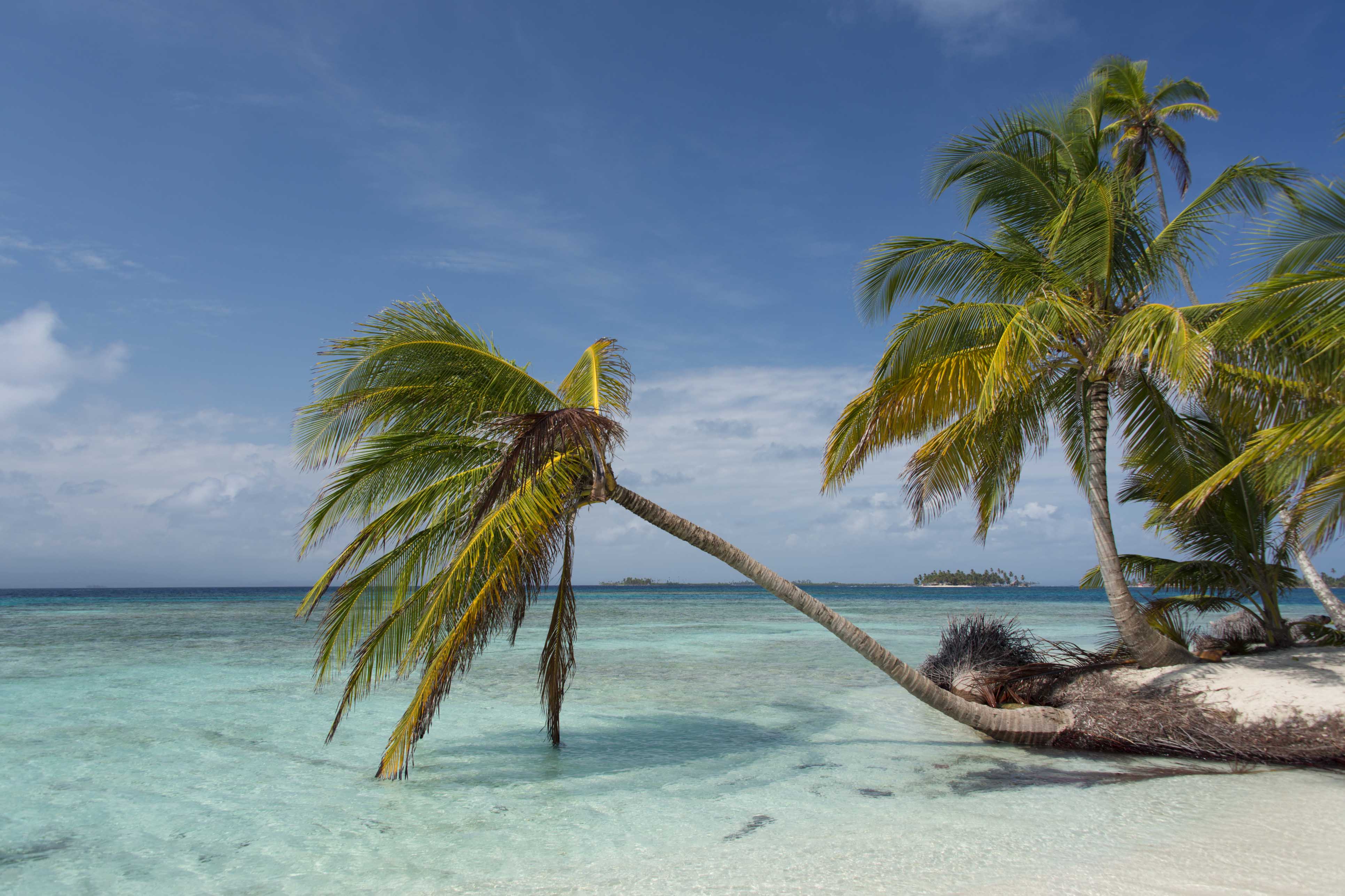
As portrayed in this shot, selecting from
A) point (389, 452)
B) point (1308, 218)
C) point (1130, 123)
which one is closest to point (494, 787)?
point (389, 452)

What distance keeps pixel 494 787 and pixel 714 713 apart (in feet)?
12.9

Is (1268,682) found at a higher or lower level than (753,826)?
higher

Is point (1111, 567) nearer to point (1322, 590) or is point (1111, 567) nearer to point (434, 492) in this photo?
point (1322, 590)

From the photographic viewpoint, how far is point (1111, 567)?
7.64m

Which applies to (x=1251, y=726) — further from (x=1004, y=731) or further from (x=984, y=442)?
(x=984, y=442)

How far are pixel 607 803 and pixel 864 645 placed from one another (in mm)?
2680

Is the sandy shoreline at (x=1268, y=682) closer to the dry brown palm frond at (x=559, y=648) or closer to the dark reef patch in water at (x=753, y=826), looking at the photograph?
the dark reef patch in water at (x=753, y=826)

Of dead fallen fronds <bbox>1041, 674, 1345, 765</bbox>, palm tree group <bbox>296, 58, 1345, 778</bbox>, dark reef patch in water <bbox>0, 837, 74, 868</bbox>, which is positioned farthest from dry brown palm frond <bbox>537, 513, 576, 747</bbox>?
dead fallen fronds <bbox>1041, 674, 1345, 765</bbox>

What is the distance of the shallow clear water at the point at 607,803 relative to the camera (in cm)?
428

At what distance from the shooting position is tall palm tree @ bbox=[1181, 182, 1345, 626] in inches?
215

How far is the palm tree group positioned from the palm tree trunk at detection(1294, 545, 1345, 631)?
2.98ft

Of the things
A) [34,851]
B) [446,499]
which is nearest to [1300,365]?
[446,499]

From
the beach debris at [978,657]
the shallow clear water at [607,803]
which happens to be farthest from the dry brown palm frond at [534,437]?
the beach debris at [978,657]

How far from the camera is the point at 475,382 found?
626cm
